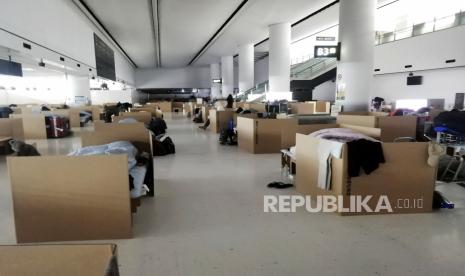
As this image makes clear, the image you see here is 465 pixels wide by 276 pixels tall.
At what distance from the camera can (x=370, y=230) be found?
2.80 metres

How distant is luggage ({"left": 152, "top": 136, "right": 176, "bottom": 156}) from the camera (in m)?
6.38

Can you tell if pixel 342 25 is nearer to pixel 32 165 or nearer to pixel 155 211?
pixel 155 211

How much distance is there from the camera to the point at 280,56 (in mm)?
14531

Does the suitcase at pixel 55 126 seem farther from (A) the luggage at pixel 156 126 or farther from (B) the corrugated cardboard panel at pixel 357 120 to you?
(B) the corrugated cardboard panel at pixel 357 120

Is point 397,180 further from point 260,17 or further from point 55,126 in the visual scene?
point 260,17

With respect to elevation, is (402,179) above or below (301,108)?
below

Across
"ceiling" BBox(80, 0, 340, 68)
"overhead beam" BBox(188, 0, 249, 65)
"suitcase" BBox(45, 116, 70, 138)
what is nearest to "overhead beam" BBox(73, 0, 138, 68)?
"ceiling" BBox(80, 0, 340, 68)

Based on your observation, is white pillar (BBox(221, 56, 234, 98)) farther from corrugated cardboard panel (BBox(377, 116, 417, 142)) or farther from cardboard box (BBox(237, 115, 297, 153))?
corrugated cardboard panel (BBox(377, 116, 417, 142))

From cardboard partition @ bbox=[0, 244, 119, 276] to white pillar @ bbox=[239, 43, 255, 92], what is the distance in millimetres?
19713

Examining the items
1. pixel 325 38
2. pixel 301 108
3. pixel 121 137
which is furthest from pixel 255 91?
pixel 121 137

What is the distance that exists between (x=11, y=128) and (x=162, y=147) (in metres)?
3.64

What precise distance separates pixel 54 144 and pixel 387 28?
15680mm

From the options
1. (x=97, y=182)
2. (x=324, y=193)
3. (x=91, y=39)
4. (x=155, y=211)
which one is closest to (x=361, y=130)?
(x=324, y=193)
